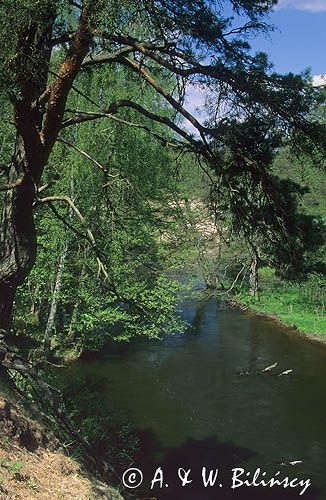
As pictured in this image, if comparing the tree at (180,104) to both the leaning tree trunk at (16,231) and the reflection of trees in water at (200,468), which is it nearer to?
the leaning tree trunk at (16,231)

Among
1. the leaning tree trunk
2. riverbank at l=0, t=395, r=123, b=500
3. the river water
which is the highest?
the leaning tree trunk

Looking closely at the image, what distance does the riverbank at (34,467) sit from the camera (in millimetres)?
5074

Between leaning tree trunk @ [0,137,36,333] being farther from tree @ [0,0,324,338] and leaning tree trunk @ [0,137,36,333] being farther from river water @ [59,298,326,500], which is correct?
river water @ [59,298,326,500]

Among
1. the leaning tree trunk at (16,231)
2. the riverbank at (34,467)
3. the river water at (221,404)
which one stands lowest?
the river water at (221,404)

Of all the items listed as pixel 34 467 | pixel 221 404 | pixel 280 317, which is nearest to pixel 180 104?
pixel 34 467

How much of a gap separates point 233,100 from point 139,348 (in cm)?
1617

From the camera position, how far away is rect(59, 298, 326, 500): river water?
11609mm
